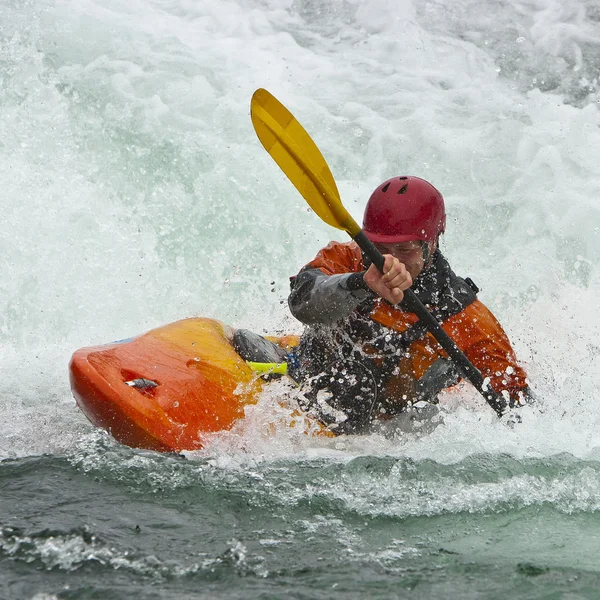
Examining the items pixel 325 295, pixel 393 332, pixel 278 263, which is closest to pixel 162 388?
pixel 325 295

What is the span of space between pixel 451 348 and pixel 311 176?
0.83 m

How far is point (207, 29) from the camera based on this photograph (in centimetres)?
863

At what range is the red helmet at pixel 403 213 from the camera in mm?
3336

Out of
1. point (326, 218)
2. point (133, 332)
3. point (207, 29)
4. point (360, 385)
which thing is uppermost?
point (207, 29)

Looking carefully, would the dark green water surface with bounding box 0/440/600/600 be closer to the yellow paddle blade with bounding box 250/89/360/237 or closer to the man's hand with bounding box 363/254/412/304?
the man's hand with bounding box 363/254/412/304

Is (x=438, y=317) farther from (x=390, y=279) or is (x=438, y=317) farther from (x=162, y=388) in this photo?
(x=162, y=388)

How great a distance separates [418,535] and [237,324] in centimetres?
344

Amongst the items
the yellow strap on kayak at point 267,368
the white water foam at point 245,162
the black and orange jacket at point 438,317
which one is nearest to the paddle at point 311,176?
the black and orange jacket at point 438,317

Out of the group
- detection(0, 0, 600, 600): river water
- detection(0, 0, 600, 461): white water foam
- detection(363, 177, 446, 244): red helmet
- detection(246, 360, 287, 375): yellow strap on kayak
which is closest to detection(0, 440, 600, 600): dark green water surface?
detection(0, 0, 600, 600): river water

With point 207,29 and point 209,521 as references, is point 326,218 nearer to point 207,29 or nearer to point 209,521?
point 209,521

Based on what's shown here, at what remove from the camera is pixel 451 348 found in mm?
3387

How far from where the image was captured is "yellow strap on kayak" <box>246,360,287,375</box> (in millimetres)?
3865

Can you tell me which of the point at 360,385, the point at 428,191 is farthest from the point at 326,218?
the point at 360,385

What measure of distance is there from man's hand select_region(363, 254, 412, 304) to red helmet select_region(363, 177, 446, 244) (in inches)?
12.7
